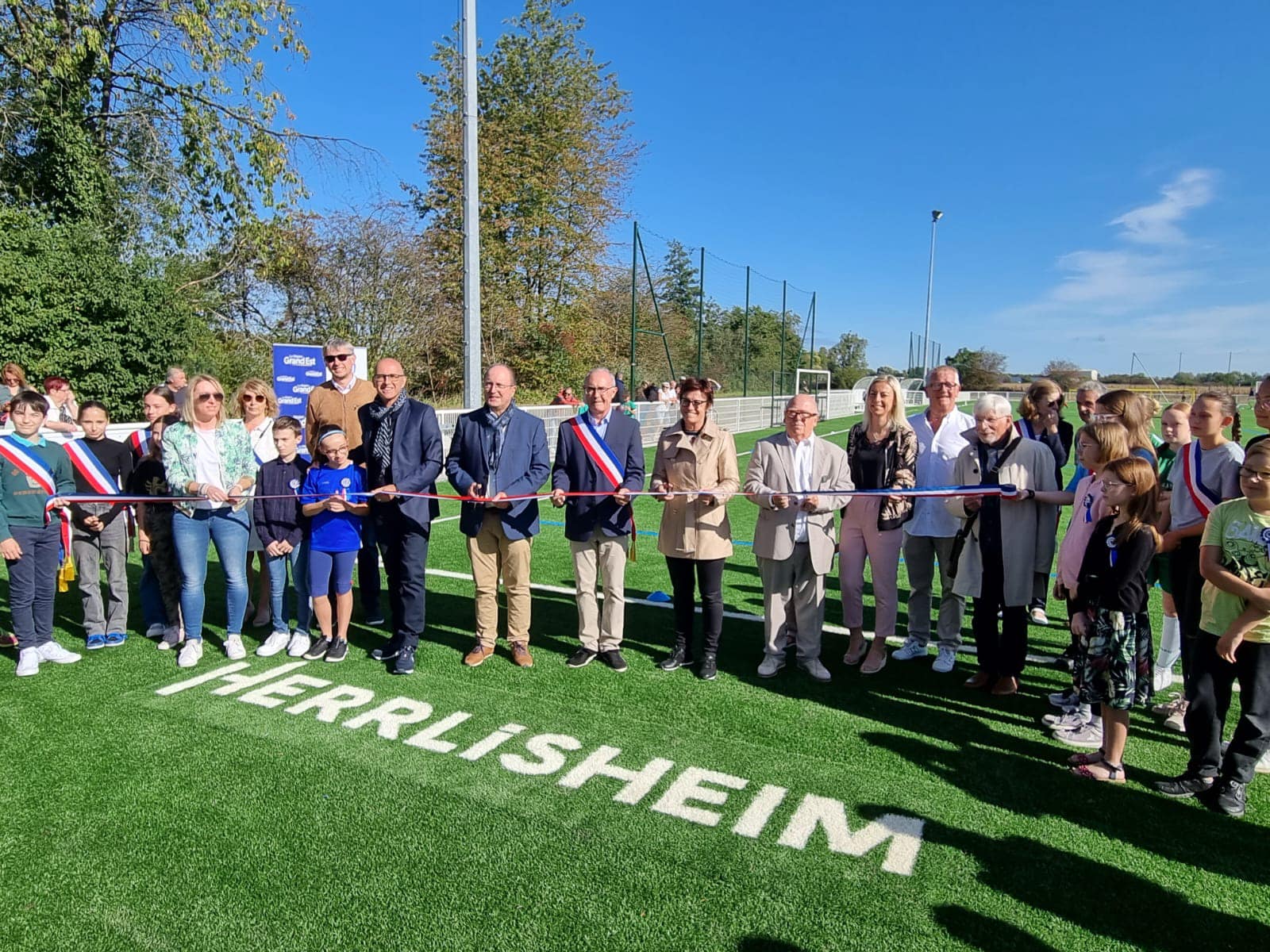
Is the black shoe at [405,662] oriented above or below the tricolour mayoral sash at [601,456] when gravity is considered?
below

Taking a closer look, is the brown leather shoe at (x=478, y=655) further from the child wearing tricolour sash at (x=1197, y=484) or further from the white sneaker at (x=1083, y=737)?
the child wearing tricolour sash at (x=1197, y=484)

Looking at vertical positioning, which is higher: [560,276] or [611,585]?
[560,276]

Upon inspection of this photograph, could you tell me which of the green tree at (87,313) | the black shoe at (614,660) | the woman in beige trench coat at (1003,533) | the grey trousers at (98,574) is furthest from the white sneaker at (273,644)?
the green tree at (87,313)

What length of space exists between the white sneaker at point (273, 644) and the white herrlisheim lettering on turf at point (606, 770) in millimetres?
393

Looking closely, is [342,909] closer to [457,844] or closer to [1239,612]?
[457,844]

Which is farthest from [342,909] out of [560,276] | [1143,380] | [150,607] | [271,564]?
[1143,380]

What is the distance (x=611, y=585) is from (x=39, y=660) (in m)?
3.81

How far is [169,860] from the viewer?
294 centimetres

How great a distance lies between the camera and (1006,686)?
15.3 ft

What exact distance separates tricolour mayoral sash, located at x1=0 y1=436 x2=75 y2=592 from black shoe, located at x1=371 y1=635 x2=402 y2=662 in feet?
6.55

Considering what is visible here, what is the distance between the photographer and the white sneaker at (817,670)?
4887mm

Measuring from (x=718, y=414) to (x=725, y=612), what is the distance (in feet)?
61.5

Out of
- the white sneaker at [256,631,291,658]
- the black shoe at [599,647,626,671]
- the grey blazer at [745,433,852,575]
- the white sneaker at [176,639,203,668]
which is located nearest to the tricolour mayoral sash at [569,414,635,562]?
the black shoe at [599,647,626,671]

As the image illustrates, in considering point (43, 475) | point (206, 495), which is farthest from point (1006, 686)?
point (43, 475)
